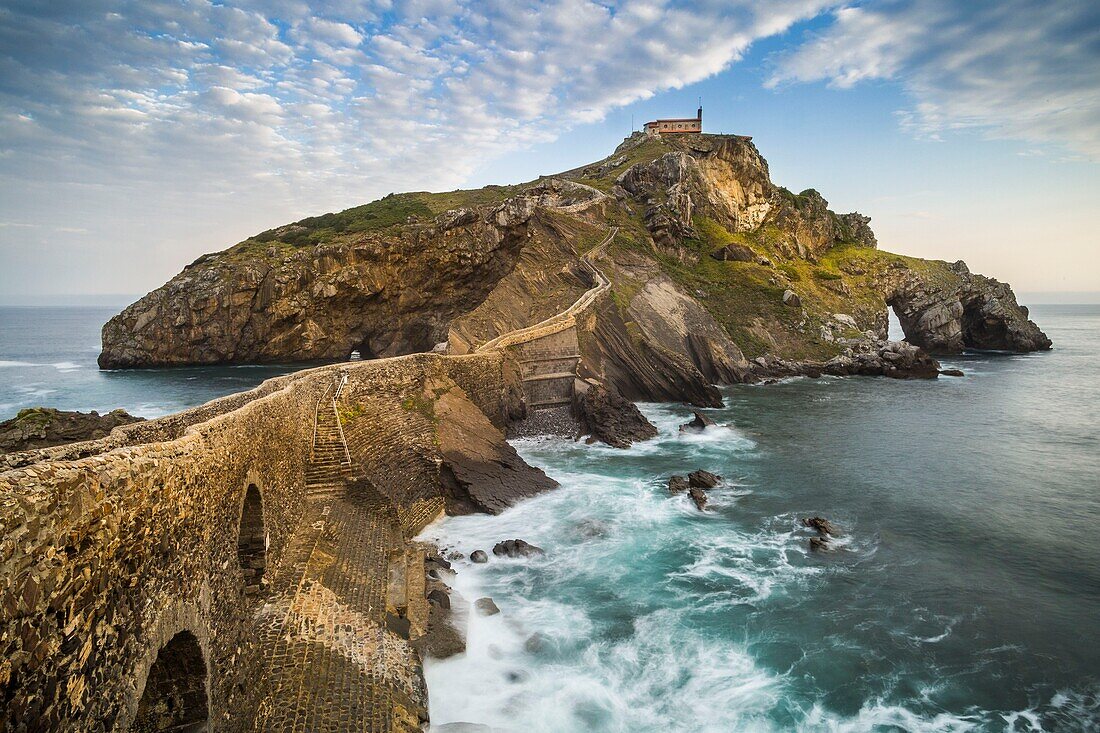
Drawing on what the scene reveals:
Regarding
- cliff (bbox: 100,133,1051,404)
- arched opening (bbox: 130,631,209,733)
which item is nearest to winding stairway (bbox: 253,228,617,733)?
arched opening (bbox: 130,631,209,733)

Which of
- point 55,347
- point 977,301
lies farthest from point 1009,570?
point 55,347

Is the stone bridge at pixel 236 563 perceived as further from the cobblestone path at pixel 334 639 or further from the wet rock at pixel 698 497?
the wet rock at pixel 698 497

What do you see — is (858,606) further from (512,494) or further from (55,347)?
(55,347)

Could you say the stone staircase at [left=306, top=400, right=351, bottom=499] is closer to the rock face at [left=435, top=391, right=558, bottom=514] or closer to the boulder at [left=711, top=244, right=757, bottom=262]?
the rock face at [left=435, top=391, right=558, bottom=514]

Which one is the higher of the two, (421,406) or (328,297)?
(328,297)

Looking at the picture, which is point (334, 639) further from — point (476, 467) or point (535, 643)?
point (476, 467)

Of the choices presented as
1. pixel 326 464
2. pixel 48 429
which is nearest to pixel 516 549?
pixel 326 464
